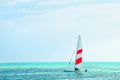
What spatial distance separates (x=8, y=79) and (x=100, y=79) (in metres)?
14.8

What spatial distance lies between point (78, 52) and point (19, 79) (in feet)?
55.3

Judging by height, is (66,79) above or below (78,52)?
below

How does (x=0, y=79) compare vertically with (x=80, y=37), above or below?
below

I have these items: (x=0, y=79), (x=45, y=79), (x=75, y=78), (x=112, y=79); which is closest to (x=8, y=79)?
(x=0, y=79)

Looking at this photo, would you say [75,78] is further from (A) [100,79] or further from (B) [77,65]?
(B) [77,65]

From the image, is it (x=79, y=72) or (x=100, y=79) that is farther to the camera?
(x=79, y=72)

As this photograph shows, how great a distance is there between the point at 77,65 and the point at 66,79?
1463cm

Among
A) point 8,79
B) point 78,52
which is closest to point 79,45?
point 78,52

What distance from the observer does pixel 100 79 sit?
253 ft

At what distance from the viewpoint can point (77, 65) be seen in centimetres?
9188

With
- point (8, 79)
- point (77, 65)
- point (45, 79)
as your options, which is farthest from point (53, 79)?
point (77, 65)

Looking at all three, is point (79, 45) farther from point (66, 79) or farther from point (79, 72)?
point (66, 79)

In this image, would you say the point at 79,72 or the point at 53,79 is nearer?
the point at 53,79

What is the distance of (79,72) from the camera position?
304 feet
